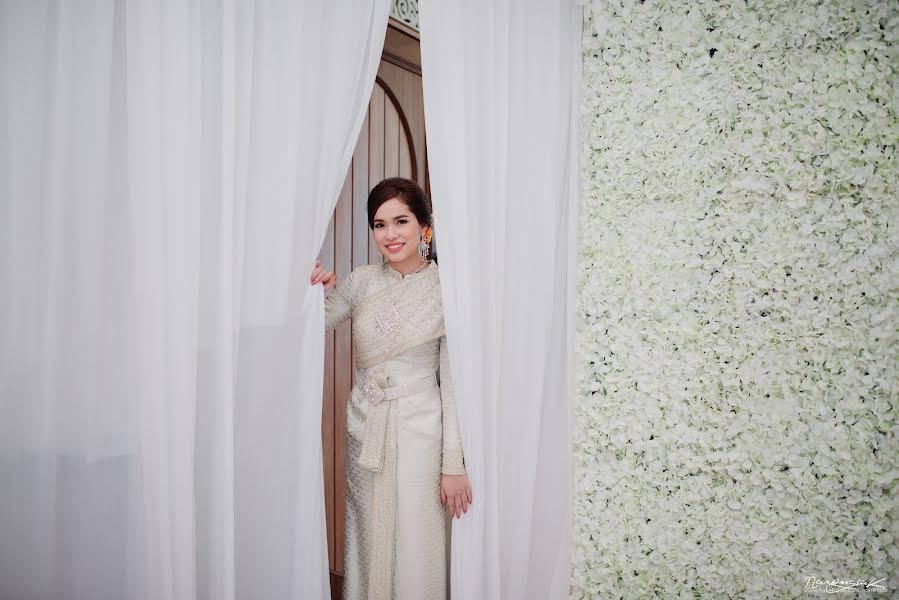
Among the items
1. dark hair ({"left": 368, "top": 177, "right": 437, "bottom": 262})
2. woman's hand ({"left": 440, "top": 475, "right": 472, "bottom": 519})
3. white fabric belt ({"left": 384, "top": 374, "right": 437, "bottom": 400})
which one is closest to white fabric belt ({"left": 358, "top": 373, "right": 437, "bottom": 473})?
white fabric belt ({"left": 384, "top": 374, "right": 437, "bottom": 400})

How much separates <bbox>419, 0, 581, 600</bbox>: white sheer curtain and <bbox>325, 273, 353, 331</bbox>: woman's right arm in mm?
404

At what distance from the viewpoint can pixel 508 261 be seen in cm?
152

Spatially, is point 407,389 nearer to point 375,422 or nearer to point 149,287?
point 375,422

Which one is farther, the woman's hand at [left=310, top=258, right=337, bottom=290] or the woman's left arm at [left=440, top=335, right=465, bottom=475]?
the woman's left arm at [left=440, top=335, right=465, bottom=475]

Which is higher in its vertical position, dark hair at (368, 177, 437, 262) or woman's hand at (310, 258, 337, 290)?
dark hair at (368, 177, 437, 262)

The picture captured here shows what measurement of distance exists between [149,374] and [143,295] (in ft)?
0.43

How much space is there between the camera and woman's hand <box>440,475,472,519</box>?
1469mm

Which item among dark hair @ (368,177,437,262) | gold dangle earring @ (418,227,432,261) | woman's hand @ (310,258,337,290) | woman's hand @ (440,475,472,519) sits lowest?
woman's hand @ (440,475,472,519)

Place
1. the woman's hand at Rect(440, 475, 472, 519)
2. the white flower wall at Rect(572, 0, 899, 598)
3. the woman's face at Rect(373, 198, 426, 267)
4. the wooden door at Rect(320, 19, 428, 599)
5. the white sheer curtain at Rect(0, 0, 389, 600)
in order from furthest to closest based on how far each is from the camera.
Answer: the wooden door at Rect(320, 19, 428, 599) < the woman's face at Rect(373, 198, 426, 267) < the woman's hand at Rect(440, 475, 472, 519) < the white flower wall at Rect(572, 0, 899, 598) < the white sheer curtain at Rect(0, 0, 389, 600)

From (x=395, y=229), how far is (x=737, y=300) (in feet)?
2.86

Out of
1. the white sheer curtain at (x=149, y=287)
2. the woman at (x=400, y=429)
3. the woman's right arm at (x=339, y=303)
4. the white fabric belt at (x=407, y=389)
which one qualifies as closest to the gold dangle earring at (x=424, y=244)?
the woman at (x=400, y=429)

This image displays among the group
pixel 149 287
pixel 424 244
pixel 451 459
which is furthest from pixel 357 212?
pixel 149 287

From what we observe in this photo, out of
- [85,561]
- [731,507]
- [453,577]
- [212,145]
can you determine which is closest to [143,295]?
[212,145]

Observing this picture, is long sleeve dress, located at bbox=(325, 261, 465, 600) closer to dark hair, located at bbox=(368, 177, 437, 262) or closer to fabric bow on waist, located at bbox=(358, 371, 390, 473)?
fabric bow on waist, located at bbox=(358, 371, 390, 473)
